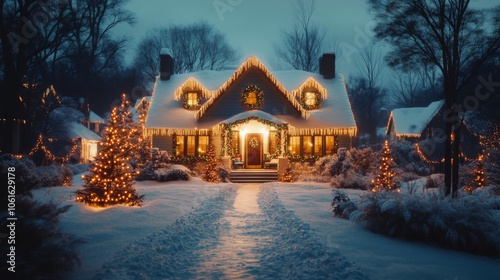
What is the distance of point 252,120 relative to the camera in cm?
2189

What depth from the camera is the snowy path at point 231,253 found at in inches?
206

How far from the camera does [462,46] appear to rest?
12.0 metres

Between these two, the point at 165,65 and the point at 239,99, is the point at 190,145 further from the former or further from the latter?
the point at 165,65

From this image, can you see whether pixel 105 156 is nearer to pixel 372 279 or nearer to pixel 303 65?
pixel 372 279

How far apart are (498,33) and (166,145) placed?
62.5ft

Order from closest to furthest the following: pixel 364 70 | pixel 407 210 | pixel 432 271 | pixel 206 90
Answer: pixel 432 271, pixel 407 210, pixel 206 90, pixel 364 70

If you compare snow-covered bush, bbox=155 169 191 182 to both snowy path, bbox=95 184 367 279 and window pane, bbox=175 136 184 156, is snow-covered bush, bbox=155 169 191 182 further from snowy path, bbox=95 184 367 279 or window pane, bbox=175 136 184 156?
snowy path, bbox=95 184 367 279

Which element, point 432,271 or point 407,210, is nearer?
point 432,271

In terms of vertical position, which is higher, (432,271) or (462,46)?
(462,46)

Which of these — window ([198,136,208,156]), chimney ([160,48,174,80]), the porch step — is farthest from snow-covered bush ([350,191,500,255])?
chimney ([160,48,174,80])

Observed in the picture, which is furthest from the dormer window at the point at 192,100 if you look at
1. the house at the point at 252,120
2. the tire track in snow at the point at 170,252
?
the tire track in snow at the point at 170,252

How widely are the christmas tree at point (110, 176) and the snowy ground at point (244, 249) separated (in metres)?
0.75

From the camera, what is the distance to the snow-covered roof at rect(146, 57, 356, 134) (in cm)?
2339

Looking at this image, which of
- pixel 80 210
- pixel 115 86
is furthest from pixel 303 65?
pixel 80 210
